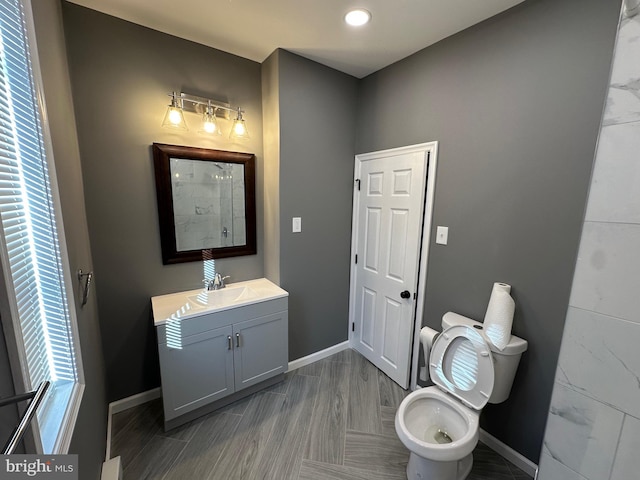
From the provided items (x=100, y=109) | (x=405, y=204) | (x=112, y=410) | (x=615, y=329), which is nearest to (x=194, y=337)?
(x=112, y=410)

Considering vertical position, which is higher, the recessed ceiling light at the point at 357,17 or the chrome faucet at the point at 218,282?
the recessed ceiling light at the point at 357,17

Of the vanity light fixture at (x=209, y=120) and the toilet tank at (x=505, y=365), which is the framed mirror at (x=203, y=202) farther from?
the toilet tank at (x=505, y=365)

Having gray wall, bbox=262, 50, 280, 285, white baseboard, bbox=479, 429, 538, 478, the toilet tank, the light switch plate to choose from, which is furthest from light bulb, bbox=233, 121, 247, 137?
white baseboard, bbox=479, 429, 538, 478

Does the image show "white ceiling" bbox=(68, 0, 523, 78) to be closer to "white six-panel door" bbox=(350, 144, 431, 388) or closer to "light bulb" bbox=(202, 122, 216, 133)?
"light bulb" bbox=(202, 122, 216, 133)

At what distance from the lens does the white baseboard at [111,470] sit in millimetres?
1364

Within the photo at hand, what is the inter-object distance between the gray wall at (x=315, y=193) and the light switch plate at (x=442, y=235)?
858 mm

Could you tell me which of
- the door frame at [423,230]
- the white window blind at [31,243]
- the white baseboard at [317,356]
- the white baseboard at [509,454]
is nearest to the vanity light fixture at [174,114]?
the white window blind at [31,243]

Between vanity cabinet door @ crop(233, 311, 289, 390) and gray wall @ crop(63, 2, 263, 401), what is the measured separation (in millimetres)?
569

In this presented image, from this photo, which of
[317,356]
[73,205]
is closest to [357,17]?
[73,205]

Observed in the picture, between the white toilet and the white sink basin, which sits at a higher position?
the white sink basin

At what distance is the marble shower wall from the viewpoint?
3.10ft

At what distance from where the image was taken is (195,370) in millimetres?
1786

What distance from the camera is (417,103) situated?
1974 mm

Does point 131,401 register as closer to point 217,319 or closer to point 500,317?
point 217,319
